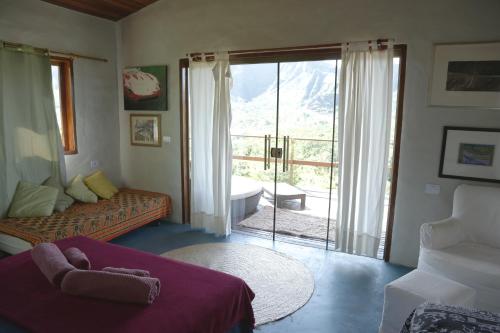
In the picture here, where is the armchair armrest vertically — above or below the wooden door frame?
below

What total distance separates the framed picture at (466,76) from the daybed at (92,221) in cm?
342

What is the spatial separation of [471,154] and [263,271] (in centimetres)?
222

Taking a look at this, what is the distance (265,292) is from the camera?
3146 mm

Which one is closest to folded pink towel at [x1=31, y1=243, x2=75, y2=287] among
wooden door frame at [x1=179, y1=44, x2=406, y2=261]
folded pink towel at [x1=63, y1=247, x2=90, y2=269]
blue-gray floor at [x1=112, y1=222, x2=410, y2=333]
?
folded pink towel at [x1=63, y1=247, x2=90, y2=269]

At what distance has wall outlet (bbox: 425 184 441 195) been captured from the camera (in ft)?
11.5

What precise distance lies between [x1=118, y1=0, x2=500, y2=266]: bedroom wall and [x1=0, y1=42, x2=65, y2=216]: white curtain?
4.39ft

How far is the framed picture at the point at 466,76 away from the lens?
3.15m

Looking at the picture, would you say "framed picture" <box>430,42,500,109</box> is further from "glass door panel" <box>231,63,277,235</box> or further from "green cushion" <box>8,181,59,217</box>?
"green cushion" <box>8,181,59,217</box>

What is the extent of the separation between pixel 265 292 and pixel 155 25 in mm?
3605

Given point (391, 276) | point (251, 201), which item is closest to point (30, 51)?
point (251, 201)

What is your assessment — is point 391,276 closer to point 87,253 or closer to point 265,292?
point 265,292

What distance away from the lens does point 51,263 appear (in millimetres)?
2135

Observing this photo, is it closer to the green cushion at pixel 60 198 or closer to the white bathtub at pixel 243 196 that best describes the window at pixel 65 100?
the green cushion at pixel 60 198

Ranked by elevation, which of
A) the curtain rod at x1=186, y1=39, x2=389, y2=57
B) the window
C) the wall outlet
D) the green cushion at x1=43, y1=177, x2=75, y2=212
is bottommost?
the green cushion at x1=43, y1=177, x2=75, y2=212
